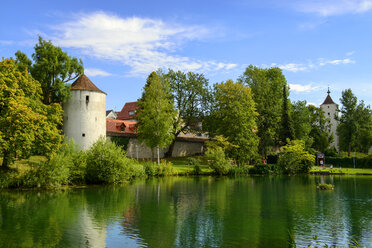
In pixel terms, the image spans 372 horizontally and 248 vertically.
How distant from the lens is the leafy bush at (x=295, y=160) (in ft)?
171

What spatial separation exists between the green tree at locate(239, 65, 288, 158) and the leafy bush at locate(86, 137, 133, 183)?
29.1 metres

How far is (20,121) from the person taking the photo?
27.0 m

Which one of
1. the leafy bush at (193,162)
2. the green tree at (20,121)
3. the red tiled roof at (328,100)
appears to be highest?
the red tiled roof at (328,100)

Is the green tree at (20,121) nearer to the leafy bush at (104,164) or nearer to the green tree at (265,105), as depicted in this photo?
the leafy bush at (104,164)

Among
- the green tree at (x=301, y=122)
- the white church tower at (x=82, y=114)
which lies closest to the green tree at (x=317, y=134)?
the green tree at (x=301, y=122)

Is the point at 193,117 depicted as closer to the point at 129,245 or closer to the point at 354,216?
the point at 354,216

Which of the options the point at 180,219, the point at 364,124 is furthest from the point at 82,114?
the point at 364,124

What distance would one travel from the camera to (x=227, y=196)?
2675 cm

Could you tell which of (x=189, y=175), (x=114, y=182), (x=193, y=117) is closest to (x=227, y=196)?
(x=114, y=182)

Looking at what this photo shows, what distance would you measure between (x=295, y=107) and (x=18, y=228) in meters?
63.0

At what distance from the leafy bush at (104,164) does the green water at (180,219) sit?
20.3 feet

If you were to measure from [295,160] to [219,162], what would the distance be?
1299 cm

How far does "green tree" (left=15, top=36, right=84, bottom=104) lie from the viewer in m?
41.2

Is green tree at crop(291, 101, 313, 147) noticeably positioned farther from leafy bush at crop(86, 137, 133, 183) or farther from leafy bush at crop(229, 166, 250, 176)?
leafy bush at crop(86, 137, 133, 183)
